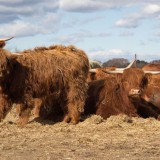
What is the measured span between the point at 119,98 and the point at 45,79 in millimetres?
1758

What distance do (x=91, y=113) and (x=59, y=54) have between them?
1.40m

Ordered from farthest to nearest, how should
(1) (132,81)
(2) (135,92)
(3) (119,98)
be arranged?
(3) (119,98)
(1) (132,81)
(2) (135,92)

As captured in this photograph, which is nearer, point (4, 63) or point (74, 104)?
point (4, 63)

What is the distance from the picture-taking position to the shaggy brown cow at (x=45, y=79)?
29.3ft

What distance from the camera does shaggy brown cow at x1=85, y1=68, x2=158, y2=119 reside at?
9828 mm

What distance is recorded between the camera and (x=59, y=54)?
31.3 feet

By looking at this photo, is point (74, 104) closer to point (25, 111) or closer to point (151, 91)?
point (25, 111)

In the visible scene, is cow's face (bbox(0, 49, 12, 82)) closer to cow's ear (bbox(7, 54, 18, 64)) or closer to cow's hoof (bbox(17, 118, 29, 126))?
cow's ear (bbox(7, 54, 18, 64))

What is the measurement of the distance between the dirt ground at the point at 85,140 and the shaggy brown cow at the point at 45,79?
15.7 inches

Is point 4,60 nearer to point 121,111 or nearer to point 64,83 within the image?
point 64,83

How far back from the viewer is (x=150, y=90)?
10289 millimetres

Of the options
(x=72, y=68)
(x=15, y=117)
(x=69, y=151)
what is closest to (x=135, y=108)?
(x=72, y=68)

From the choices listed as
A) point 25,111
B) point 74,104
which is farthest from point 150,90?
point 25,111

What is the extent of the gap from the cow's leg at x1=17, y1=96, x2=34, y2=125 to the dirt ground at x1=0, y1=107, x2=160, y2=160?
0.43ft
